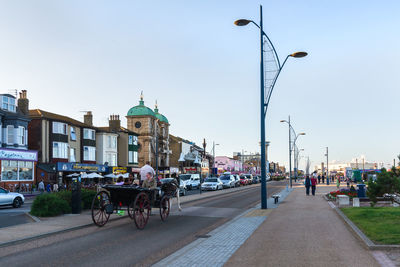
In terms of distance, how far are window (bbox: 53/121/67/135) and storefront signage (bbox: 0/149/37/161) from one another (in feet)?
18.3

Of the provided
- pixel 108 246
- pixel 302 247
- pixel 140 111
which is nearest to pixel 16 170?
pixel 108 246

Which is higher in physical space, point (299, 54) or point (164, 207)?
point (299, 54)

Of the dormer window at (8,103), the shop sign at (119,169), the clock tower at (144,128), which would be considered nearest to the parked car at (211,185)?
the shop sign at (119,169)

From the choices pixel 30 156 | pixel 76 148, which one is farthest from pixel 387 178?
pixel 76 148

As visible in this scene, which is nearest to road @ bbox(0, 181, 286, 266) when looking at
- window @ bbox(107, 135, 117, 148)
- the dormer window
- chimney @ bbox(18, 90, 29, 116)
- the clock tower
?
the dormer window

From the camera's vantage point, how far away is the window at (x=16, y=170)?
42.3 m

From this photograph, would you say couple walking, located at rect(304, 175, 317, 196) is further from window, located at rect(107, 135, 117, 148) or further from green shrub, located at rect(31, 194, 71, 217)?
window, located at rect(107, 135, 117, 148)

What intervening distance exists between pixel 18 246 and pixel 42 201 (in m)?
5.97

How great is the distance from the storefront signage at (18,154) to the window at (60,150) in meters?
4.60

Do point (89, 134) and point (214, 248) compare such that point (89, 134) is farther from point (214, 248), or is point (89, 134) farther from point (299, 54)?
point (214, 248)

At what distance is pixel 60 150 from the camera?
5250 cm

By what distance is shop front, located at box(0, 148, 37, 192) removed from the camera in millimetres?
41938

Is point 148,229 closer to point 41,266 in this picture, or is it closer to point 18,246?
point 18,246

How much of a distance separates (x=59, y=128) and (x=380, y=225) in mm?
47313
